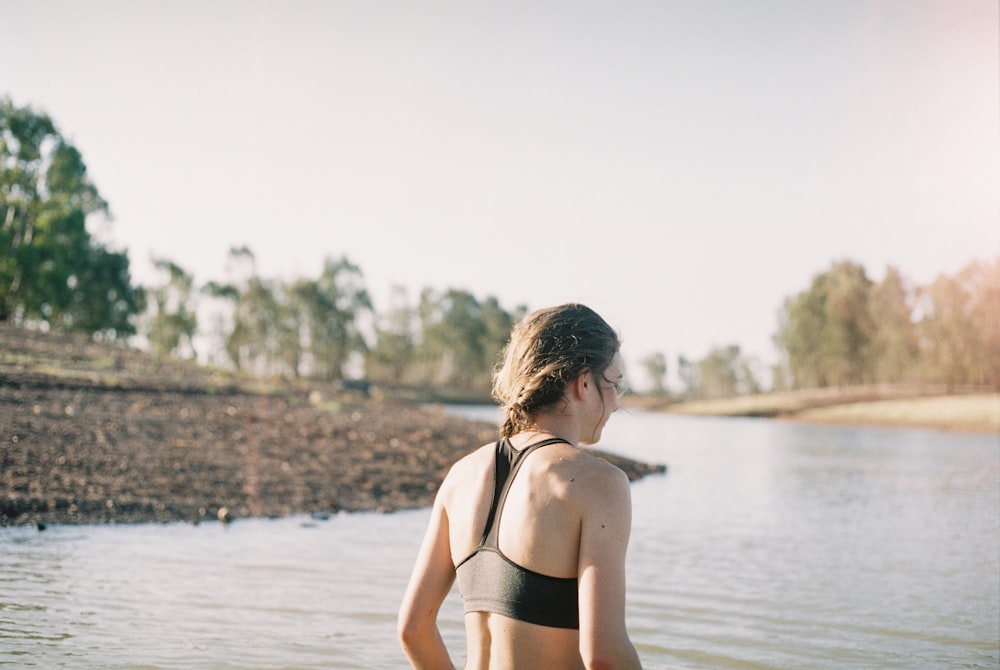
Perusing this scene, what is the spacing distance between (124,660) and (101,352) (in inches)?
771

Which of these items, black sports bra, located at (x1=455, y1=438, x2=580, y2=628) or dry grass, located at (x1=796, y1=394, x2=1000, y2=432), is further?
dry grass, located at (x1=796, y1=394, x2=1000, y2=432)

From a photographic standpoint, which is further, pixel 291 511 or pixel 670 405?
pixel 670 405

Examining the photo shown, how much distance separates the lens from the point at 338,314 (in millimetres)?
86250

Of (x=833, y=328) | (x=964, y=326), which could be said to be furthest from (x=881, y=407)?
(x=833, y=328)

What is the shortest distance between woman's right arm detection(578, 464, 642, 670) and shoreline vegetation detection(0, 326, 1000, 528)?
29.9 feet

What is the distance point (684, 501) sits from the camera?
17125mm

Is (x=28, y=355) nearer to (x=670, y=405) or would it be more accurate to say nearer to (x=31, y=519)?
(x=31, y=519)

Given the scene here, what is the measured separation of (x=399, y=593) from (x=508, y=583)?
6.09 meters

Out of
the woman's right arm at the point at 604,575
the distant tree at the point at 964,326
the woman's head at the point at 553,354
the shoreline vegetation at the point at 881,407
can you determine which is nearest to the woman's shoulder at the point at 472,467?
the woman's head at the point at 553,354

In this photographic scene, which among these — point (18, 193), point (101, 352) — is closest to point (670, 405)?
point (18, 193)

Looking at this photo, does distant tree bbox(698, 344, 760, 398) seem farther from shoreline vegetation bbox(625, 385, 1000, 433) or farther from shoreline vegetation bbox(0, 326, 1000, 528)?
shoreline vegetation bbox(0, 326, 1000, 528)

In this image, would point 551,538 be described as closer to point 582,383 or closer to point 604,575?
point 604,575

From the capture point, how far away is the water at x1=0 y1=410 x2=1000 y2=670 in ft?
21.1

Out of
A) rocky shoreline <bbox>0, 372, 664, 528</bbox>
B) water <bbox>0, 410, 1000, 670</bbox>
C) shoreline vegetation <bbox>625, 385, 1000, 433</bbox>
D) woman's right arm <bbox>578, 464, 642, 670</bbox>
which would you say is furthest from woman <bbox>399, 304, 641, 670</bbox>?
shoreline vegetation <bbox>625, 385, 1000, 433</bbox>
